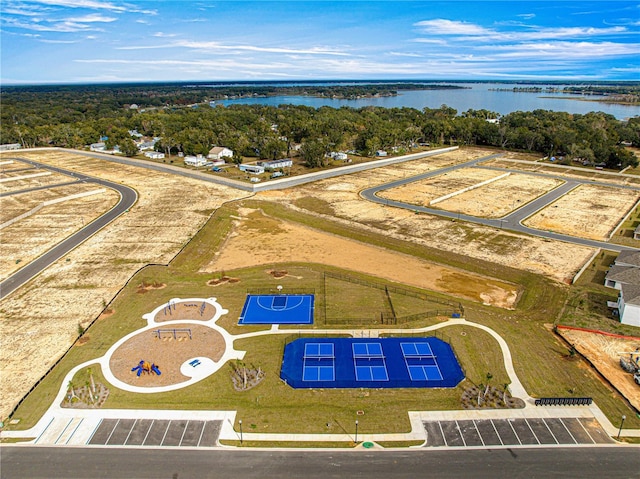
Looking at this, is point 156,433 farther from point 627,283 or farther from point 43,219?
point 43,219

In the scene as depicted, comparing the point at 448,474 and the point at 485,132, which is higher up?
the point at 485,132

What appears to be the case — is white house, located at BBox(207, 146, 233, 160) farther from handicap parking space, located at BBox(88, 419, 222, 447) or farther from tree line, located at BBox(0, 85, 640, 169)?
handicap parking space, located at BBox(88, 419, 222, 447)

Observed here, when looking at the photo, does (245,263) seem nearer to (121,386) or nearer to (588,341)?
(121,386)

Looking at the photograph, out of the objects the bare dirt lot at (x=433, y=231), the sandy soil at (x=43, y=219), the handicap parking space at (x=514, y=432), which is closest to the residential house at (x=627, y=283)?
the bare dirt lot at (x=433, y=231)

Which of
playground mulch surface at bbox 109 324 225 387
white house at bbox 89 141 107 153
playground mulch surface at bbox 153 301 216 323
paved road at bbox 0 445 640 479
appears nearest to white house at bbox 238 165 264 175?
playground mulch surface at bbox 153 301 216 323

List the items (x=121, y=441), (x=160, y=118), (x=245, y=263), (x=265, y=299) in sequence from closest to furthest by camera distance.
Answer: (x=121, y=441)
(x=265, y=299)
(x=245, y=263)
(x=160, y=118)

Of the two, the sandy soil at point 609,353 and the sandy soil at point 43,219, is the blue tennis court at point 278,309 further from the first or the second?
the sandy soil at point 43,219

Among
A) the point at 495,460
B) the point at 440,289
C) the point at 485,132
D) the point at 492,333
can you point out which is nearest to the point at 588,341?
the point at 492,333

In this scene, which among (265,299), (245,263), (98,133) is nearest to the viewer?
(265,299)
